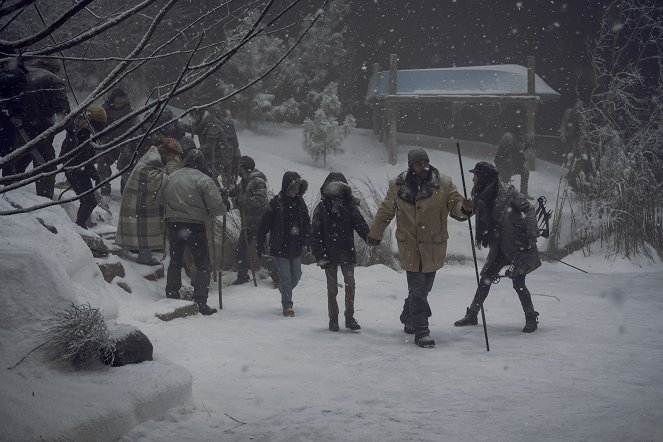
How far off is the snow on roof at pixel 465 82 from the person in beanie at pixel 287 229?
10.2 meters

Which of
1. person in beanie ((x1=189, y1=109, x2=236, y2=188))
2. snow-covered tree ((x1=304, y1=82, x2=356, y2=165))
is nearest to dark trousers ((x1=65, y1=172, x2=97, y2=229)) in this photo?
person in beanie ((x1=189, y1=109, x2=236, y2=188))

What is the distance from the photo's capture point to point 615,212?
1112cm

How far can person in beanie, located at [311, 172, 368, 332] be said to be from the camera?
618 cm

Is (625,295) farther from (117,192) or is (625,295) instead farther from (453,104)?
(453,104)

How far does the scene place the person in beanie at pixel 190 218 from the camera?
660 centimetres

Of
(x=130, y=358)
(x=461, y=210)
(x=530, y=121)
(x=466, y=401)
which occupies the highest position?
(x=530, y=121)

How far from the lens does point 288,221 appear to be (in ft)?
22.1

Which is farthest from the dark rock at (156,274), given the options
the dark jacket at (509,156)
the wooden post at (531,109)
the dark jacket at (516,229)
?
the wooden post at (531,109)

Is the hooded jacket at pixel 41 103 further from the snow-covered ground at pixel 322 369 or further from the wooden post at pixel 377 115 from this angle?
the wooden post at pixel 377 115

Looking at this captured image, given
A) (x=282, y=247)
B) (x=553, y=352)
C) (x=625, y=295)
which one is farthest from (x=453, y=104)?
(x=553, y=352)

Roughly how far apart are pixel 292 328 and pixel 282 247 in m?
0.93

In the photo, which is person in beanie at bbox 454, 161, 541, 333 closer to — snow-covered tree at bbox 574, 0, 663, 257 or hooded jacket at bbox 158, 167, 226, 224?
hooded jacket at bbox 158, 167, 226, 224

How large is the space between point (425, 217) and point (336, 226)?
1.00 meters

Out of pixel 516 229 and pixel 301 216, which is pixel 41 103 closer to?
pixel 301 216
